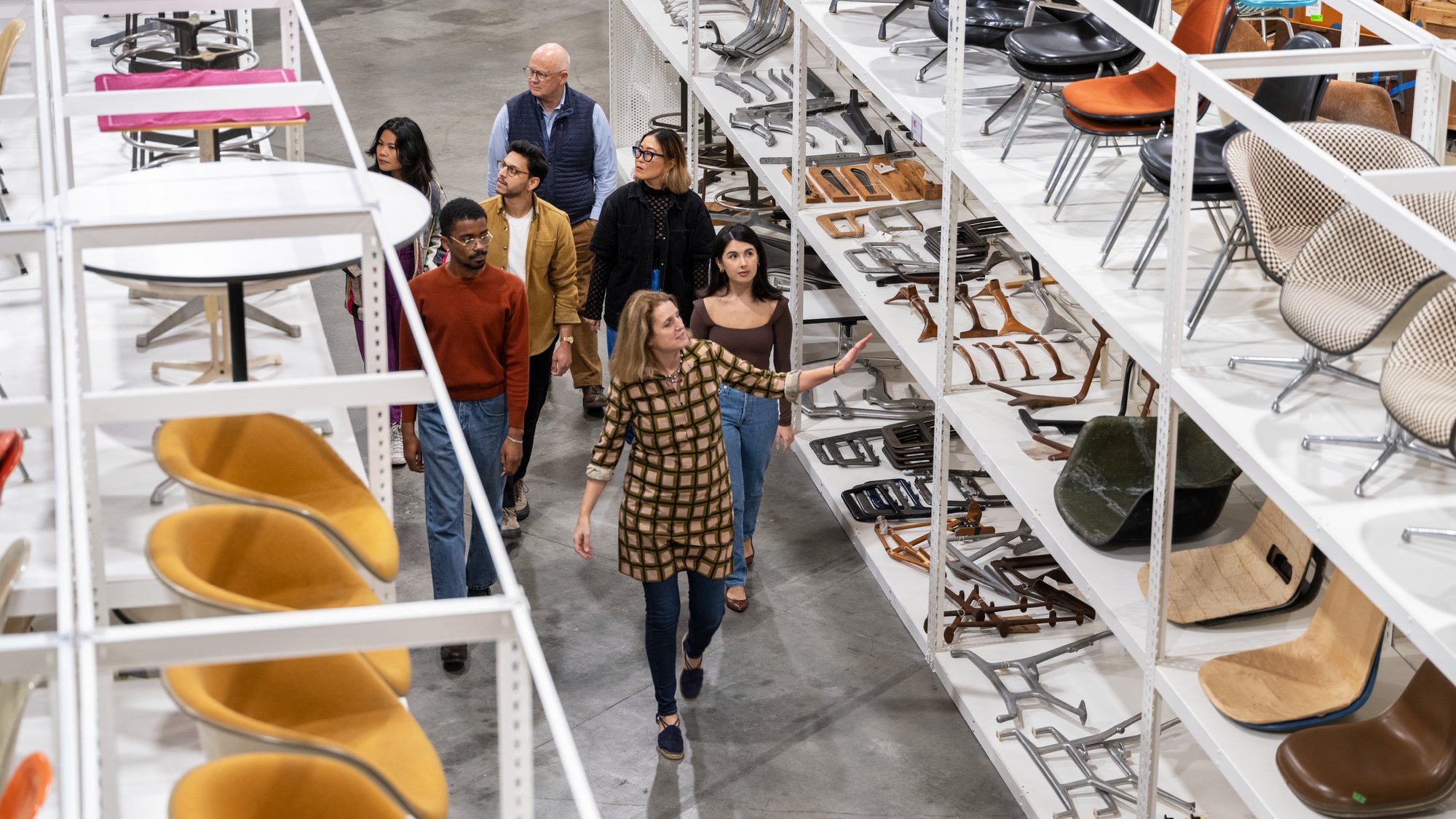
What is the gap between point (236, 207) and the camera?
4.47 m

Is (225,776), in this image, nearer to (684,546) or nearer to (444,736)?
→ (684,546)

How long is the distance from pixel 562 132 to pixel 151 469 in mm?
3936

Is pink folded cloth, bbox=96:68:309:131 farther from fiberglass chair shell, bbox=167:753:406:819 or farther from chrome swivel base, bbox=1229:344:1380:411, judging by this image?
chrome swivel base, bbox=1229:344:1380:411

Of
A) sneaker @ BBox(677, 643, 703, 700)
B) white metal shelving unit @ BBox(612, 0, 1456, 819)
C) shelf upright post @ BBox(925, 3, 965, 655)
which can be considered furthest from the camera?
sneaker @ BBox(677, 643, 703, 700)

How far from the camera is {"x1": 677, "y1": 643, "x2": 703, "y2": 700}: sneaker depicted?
6.19 meters

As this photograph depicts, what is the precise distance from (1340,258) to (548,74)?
436 cm

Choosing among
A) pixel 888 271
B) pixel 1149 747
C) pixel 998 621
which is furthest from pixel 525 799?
pixel 888 271

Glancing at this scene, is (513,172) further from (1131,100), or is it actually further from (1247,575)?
(1247,575)

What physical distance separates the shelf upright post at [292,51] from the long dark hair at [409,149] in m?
0.57

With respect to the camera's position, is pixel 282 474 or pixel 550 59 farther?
pixel 550 59

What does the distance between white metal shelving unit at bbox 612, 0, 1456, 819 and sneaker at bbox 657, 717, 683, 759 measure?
1075 millimetres

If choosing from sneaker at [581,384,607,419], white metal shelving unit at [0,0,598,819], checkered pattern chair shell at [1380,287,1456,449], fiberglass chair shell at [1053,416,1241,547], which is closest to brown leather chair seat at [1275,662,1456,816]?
checkered pattern chair shell at [1380,287,1456,449]

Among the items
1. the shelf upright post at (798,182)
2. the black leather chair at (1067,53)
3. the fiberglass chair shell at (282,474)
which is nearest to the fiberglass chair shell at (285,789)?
the fiberglass chair shell at (282,474)

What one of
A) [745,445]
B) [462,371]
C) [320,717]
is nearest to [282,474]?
[320,717]
